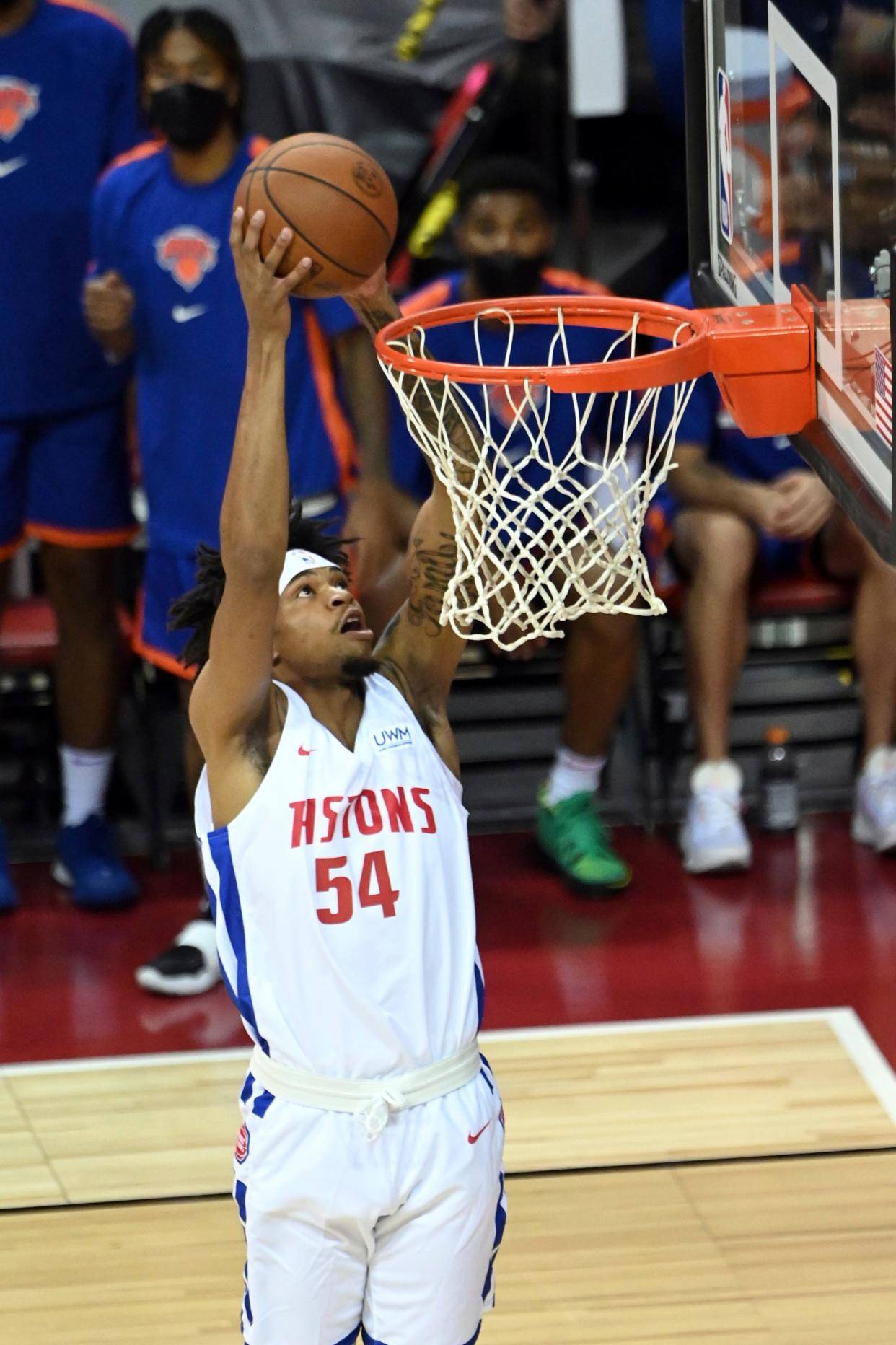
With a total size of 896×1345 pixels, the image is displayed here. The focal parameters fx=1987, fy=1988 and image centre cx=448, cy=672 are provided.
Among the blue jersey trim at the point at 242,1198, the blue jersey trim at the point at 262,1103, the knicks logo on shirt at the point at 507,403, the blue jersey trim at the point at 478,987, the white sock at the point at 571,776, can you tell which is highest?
the knicks logo on shirt at the point at 507,403

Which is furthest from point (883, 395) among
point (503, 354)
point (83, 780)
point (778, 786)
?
point (83, 780)

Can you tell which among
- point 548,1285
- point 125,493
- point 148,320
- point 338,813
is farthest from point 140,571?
point 338,813

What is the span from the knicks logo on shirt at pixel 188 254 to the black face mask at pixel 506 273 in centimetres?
73

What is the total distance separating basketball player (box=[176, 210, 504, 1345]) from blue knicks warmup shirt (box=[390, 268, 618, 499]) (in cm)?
78

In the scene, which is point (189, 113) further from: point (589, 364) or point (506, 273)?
point (589, 364)

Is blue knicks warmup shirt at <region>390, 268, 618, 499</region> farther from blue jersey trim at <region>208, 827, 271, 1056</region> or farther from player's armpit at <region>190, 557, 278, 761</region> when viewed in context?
blue jersey trim at <region>208, 827, 271, 1056</region>

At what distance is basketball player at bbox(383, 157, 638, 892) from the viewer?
16.8 feet

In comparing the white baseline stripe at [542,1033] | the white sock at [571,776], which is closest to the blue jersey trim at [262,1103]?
the white baseline stripe at [542,1033]

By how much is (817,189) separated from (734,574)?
2.55 m

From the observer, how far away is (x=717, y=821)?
5.57 metres

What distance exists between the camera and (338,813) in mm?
2760

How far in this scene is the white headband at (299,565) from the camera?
9.68 ft

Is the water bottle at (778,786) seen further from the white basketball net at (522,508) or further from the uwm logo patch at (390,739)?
the uwm logo patch at (390,739)

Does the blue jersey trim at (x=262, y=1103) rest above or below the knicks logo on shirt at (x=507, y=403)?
below
